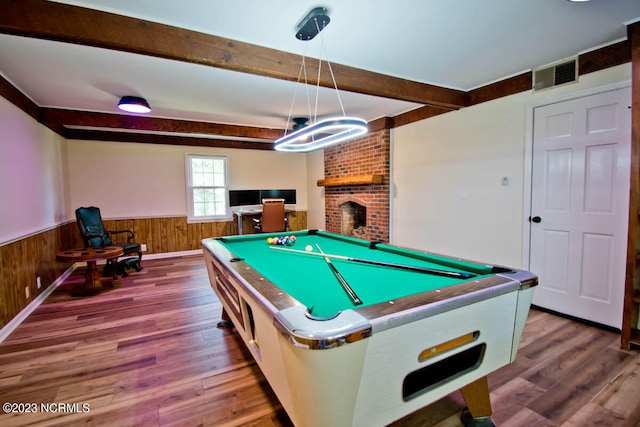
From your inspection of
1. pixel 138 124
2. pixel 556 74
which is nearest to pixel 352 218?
pixel 556 74

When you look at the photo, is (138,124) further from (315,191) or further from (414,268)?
(414,268)

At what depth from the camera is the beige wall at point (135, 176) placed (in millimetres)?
5125

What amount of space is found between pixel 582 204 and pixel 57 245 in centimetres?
625

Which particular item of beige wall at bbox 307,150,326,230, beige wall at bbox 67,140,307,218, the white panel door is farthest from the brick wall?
the white panel door

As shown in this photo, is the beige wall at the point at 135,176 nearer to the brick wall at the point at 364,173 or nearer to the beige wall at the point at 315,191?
the beige wall at the point at 315,191

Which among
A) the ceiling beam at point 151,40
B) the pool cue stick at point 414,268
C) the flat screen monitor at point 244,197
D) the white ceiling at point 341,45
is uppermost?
the white ceiling at point 341,45

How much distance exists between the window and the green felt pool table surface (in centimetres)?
376

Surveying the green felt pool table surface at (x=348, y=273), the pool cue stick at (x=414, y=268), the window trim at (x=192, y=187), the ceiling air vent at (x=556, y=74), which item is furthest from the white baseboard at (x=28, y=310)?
the ceiling air vent at (x=556, y=74)

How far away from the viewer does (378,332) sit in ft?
3.34

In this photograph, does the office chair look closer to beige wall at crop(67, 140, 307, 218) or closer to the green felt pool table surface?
beige wall at crop(67, 140, 307, 218)

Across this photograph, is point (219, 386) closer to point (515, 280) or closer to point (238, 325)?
point (238, 325)

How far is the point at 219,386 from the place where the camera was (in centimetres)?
193

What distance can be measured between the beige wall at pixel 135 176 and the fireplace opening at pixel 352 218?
7.13ft

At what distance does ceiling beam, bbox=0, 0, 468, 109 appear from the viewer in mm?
1782
